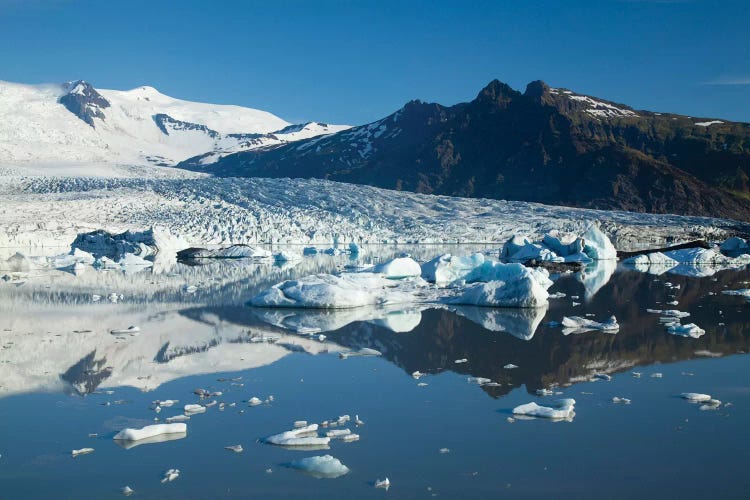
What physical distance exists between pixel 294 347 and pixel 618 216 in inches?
1784

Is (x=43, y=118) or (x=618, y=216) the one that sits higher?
(x=43, y=118)

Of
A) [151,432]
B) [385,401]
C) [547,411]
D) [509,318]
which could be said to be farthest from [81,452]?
[509,318]

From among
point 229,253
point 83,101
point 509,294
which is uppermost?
point 83,101

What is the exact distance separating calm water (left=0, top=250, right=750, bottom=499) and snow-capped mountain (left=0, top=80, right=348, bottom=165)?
8954 centimetres

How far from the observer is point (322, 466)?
4.39m

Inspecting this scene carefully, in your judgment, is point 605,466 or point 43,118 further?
point 43,118

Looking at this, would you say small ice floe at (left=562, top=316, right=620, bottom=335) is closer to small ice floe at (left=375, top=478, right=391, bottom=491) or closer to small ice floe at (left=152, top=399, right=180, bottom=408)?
small ice floe at (left=152, top=399, right=180, bottom=408)

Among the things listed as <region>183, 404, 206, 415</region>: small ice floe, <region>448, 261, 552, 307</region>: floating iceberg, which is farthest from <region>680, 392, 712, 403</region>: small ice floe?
<region>448, 261, 552, 307</region>: floating iceberg

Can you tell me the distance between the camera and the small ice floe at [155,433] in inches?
197

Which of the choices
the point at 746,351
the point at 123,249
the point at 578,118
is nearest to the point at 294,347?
the point at 746,351

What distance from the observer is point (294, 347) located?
332 inches

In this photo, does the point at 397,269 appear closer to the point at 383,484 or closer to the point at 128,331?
the point at 128,331

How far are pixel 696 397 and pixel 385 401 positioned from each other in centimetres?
266

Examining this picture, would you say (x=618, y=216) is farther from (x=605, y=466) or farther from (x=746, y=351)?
(x=605, y=466)
